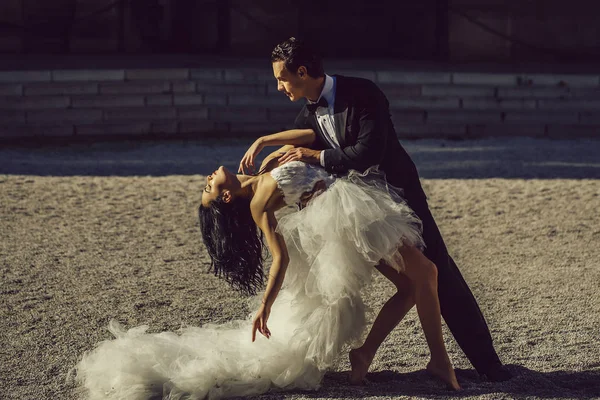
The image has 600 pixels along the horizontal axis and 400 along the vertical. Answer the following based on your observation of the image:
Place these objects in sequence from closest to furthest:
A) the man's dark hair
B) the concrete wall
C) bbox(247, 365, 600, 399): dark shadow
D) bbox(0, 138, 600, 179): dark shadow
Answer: the man's dark hair < bbox(247, 365, 600, 399): dark shadow < bbox(0, 138, 600, 179): dark shadow < the concrete wall

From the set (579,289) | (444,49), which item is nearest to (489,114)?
(444,49)

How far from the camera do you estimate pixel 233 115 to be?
452 inches

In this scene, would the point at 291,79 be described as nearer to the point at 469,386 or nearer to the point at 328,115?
the point at 328,115

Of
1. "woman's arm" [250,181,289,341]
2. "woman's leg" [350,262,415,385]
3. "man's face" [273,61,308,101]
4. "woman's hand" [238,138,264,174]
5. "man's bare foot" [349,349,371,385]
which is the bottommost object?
"man's bare foot" [349,349,371,385]

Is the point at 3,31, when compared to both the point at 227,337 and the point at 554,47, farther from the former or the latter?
the point at 227,337

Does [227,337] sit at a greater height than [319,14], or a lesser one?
lesser

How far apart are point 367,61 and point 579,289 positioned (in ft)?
21.8

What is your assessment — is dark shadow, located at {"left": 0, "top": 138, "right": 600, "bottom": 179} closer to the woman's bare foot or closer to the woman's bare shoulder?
the woman's bare foot

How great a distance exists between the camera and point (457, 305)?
4398 millimetres

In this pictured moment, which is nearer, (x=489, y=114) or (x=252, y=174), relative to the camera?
(x=252, y=174)

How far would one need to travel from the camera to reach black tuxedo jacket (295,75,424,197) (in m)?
4.12

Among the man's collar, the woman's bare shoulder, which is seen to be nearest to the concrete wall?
the man's collar

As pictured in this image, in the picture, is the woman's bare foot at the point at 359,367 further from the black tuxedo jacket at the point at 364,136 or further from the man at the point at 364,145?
the black tuxedo jacket at the point at 364,136

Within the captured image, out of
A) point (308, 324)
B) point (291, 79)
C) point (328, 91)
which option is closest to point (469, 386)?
point (308, 324)
